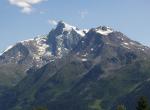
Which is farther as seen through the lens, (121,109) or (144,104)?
(121,109)

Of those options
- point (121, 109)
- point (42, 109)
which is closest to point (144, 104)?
point (121, 109)

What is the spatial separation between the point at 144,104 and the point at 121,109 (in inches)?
795

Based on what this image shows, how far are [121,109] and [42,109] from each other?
2810 cm

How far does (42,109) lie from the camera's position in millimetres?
149625

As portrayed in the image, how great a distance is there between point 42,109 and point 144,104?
3625 cm

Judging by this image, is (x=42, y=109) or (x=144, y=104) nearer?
(x=144, y=104)

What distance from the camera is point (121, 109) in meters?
154

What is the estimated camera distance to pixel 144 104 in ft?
442

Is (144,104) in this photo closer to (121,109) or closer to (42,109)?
(121,109)
